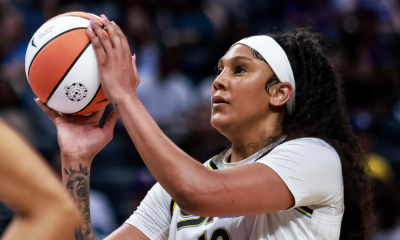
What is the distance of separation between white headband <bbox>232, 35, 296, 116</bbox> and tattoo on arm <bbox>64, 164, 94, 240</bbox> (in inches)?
46.3

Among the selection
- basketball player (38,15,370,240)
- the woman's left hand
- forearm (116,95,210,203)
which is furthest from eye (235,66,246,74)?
forearm (116,95,210,203)

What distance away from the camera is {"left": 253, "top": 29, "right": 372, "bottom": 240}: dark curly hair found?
2.32 meters

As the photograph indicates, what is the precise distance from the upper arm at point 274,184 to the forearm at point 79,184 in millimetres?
836

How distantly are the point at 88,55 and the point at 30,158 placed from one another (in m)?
1.23

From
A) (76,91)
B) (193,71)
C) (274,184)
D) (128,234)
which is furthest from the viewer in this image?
(193,71)

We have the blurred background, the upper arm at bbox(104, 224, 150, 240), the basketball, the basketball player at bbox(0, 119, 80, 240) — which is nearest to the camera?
the basketball player at bbox(0, 119, 80, 240)

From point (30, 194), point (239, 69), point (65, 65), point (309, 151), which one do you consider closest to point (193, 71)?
point (239, 69)

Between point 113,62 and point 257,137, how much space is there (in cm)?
88

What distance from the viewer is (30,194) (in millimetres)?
976

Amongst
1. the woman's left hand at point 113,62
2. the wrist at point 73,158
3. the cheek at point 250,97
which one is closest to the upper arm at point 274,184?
the cheek at point 250,97

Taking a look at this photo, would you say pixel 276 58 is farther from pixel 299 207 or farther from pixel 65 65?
pixel 65 65

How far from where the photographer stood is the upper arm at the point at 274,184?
5.93ft

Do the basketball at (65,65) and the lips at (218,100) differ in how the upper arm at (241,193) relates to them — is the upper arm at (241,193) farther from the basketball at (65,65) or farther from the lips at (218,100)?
the basketball at (65,65)

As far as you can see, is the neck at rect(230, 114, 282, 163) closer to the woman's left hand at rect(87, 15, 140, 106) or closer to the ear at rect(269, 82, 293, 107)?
the ear at rect(269, 82, 293, 107)
